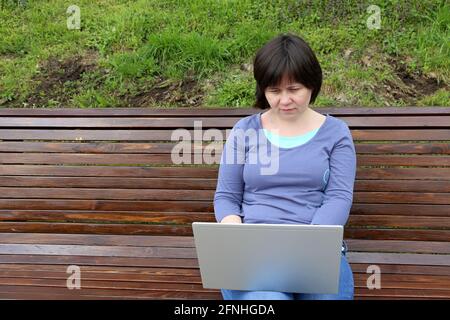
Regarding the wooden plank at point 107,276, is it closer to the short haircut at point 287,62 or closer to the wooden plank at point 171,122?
the wooden plank at point 171,122

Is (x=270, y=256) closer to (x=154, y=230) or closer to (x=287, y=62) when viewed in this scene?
(x=287, y=62)

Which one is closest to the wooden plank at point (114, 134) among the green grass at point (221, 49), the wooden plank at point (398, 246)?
the wooden plank at point (398, 246)

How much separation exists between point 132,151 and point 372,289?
4.27ft

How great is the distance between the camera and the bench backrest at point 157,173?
2473 millimetres

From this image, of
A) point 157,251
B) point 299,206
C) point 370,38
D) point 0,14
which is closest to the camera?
point 299,206

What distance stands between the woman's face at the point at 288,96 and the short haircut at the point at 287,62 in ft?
0.07

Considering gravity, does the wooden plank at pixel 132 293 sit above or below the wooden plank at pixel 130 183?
below

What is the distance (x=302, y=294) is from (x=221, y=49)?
7.28 feet

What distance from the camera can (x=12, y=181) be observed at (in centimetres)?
271

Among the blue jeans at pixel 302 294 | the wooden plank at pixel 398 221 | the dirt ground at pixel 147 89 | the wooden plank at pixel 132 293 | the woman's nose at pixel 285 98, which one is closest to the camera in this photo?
the blue jeans at pixel 302 294

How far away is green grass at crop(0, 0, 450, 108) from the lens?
358 cm

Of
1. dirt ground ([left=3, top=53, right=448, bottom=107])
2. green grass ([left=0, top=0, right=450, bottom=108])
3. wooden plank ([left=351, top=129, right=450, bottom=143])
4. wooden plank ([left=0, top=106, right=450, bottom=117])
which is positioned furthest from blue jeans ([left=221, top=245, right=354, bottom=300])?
dirt ground ([left=3, top=53, right=448, bottom=107])

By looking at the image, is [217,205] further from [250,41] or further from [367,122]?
[250,41]
